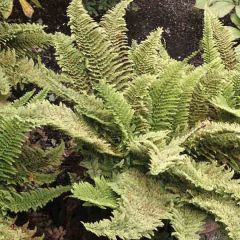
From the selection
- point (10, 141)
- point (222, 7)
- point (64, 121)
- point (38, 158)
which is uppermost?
point (222, 7)

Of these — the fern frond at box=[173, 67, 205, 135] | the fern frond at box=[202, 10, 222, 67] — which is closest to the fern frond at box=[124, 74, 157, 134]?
the fern frond at box=[173, 67, 205, 135]

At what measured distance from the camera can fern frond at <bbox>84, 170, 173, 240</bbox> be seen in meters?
2.48

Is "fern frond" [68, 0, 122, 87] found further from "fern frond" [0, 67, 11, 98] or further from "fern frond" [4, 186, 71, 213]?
"fern frond" [4, 186, 71, 213]

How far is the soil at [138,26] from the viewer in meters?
3.22

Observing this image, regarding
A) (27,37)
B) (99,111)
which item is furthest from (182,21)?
(99,111)

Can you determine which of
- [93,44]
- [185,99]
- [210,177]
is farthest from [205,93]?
[93,44]

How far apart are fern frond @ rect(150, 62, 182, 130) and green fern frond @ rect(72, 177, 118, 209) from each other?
52 cm

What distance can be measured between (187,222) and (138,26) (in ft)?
8.01

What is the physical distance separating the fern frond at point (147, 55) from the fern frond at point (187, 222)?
0.91m

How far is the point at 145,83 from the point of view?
2932mm

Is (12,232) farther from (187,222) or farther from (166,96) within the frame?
(166,96)

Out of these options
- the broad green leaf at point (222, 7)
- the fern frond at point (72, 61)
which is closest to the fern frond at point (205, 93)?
the fern frond at point (72, 61)

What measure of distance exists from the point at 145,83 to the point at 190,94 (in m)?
0.28

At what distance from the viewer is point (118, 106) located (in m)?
2.86
